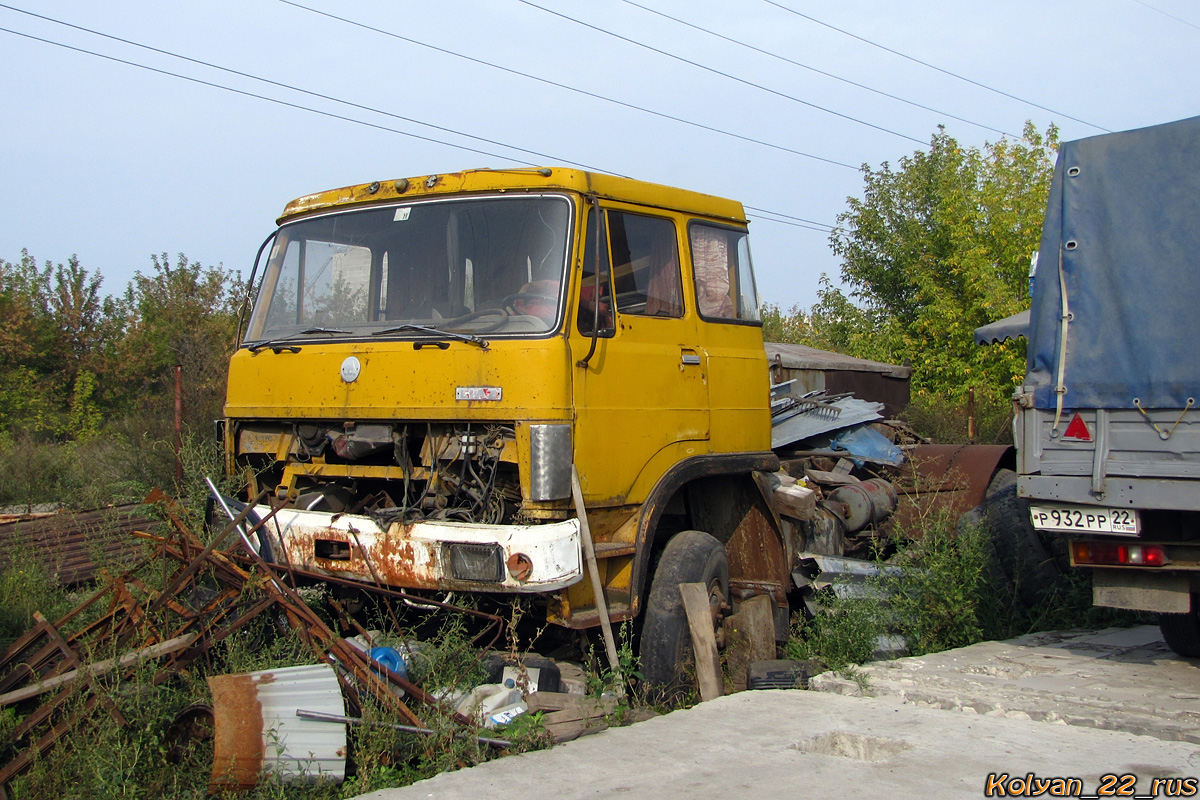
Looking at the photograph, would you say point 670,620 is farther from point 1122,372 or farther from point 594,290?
point 1122,372

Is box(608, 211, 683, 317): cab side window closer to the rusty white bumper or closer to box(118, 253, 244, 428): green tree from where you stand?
the rusty white bumper

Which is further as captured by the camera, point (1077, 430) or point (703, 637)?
point (1077, 430)

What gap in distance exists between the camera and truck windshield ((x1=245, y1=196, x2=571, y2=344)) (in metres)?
4.78

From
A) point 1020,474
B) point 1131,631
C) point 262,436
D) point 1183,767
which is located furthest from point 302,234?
point 1131,631

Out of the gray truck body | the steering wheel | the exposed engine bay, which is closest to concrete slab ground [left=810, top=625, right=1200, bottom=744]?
the gray truck body

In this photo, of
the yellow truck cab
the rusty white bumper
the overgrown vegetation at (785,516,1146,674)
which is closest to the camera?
the rusty white bumper

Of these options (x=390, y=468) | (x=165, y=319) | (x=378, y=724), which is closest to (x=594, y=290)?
(x=390, y=468)

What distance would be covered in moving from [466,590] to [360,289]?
2.01m

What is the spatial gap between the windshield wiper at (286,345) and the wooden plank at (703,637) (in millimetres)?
2295

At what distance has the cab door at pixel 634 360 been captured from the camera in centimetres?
467

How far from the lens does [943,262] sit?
22.9m

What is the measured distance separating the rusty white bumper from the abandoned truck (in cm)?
262

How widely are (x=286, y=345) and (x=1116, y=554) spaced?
4.43 m

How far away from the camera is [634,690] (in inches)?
191
